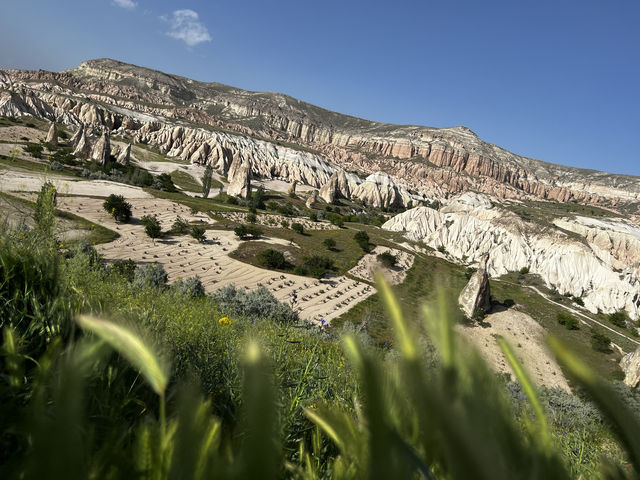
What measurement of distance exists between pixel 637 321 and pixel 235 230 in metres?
43.2

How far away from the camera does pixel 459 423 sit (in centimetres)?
39

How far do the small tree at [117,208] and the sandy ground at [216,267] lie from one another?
579 millimetres

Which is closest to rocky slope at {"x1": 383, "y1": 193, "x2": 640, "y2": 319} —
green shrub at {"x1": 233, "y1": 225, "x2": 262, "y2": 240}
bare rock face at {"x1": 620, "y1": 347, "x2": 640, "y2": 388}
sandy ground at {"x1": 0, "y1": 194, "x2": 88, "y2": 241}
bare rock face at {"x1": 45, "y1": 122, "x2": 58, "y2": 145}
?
bare rock face at {"x1": 620, "y1": 347, "x2": 640, "y2": 388}

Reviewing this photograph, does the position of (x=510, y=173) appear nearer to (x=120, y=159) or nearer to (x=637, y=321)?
(x=637, y=321)

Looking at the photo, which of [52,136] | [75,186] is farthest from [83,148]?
[75,186]

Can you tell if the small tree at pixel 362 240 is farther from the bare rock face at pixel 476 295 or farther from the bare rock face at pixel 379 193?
the bare rock face at pixel 379 193

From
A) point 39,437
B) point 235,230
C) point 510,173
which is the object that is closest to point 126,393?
point 39,437

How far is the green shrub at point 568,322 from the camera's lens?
25109mm

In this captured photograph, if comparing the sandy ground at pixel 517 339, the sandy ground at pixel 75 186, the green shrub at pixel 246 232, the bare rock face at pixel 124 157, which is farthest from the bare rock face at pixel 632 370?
the bare rock face at pixel 124 157

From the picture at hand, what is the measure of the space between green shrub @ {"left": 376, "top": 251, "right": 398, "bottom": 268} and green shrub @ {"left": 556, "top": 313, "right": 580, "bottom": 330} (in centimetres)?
1436

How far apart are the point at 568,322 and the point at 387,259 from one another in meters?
15.4

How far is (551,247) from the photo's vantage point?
43781 mm

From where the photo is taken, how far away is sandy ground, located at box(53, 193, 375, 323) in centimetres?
1972

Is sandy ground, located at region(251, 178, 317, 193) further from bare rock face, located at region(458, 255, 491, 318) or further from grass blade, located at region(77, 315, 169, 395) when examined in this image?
grass blade, located at region(77, 315, 169, 395)
